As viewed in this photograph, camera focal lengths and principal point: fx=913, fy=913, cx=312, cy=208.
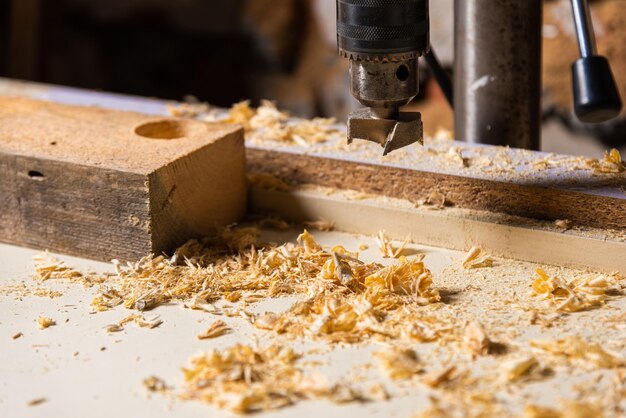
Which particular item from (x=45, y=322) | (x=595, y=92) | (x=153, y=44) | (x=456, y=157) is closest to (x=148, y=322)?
(x=45, y=322)

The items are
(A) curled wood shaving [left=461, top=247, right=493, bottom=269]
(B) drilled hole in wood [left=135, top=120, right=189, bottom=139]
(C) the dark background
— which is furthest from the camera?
(C) the dark background

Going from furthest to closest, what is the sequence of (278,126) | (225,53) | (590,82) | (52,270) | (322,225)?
1. (225,53)
2. (278,126)
3. (322,225)
4. (52,270)
5. (590,82)

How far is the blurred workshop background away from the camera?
9.20 feet

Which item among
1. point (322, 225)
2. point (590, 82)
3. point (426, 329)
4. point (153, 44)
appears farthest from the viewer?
point (153, 44)

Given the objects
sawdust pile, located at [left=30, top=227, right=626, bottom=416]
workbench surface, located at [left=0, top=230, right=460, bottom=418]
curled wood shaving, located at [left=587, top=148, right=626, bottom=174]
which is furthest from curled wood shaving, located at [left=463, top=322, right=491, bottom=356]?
curled wood shaving, located at [left=587, top=148, right=626, bottom=174]

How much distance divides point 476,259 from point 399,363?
334 millimetres

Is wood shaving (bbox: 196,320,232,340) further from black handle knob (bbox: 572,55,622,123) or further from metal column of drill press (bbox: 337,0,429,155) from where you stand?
black handle knob (bbox: 572,55,622,123)

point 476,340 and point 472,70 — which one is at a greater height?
point 472,70

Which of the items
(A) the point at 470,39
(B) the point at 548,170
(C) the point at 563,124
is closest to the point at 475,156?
(B) the point at 548,170

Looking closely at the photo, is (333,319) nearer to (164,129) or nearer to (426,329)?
(426,329)

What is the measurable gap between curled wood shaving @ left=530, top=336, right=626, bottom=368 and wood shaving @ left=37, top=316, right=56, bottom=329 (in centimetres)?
63

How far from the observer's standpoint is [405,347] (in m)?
1.12

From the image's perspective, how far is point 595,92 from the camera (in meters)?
1.25

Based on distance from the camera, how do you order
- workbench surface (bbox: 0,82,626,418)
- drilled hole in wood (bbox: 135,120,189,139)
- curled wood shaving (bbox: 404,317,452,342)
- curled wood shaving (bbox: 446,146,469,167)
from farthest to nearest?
drilled hole in wood (bbox: 135,120,189,139) < curled wood shaving (bbox: 446,146,469,167) < curled wood shaving (bbox: 404,317,452,342) < workbench surface (bbox: 0,82,626,418)
